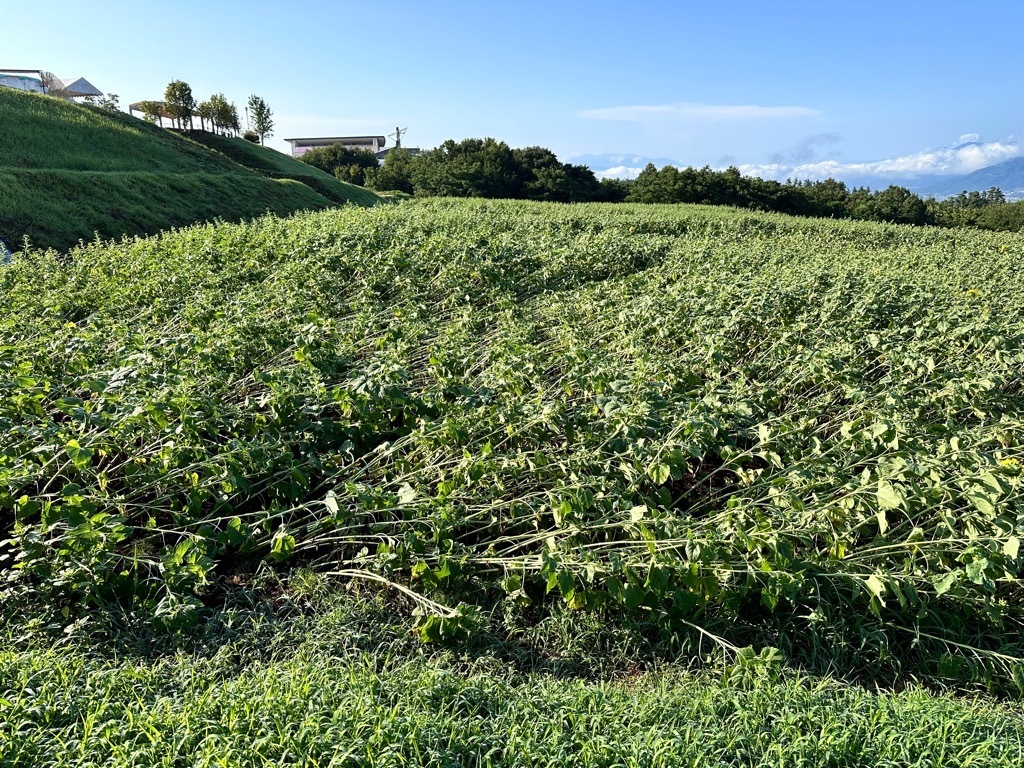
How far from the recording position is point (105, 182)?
1550 centimetres

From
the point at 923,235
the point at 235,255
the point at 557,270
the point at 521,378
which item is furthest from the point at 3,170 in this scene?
the point at 923,235

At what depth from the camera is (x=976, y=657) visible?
2.49 meters

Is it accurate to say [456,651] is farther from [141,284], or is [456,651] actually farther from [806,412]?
[141,284]

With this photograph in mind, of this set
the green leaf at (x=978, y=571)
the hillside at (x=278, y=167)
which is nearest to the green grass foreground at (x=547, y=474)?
the green leaf at (x=978, y=571)

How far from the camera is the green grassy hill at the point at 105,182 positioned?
41.3 ft

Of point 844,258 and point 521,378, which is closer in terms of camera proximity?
point 521,378

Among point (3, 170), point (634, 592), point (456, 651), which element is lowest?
point (456, 651)

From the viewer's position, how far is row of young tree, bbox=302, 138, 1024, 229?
3375cm

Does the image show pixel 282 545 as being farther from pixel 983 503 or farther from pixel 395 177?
pixel 395 177

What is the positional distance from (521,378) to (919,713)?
95.8 inches

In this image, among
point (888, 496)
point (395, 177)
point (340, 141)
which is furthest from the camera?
point (340, 141)

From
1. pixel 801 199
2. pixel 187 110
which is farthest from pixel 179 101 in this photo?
pixel 801 199

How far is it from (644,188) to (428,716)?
120 feet

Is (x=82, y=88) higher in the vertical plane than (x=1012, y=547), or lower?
higher
